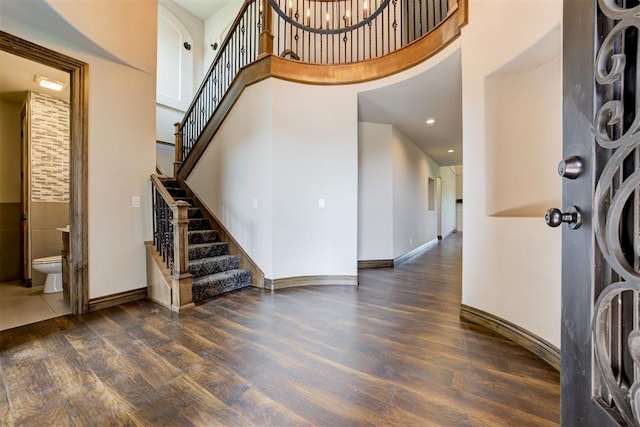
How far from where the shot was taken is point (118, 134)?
2.89 metres

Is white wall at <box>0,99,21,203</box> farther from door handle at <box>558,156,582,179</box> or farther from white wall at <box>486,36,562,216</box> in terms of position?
white wall at <box>486,36,562,216</box>

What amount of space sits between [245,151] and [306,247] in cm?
153

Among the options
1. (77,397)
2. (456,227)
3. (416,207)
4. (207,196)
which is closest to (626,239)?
(77,397)

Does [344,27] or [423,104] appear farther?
[344,27]

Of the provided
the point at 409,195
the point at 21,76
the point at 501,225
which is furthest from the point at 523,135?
the point at 21,76

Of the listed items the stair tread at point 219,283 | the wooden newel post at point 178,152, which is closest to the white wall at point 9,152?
the wooden newel post at point 178,152

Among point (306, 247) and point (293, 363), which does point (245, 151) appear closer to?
point (306, 247)

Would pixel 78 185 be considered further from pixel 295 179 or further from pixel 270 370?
pixel 270 370

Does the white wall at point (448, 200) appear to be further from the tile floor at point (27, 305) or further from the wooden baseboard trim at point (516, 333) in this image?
the tile floor at point (27, 305)

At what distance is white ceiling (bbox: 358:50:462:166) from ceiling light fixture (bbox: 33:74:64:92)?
374 centimetres

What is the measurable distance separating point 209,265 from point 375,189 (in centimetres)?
296

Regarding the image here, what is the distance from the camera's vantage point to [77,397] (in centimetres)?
149

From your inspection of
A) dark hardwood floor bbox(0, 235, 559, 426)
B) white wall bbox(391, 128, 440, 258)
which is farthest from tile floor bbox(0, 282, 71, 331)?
white wall bbox(391, 128, 440, 258)

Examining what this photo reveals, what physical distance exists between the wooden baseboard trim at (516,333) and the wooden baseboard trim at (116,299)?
335 cm
